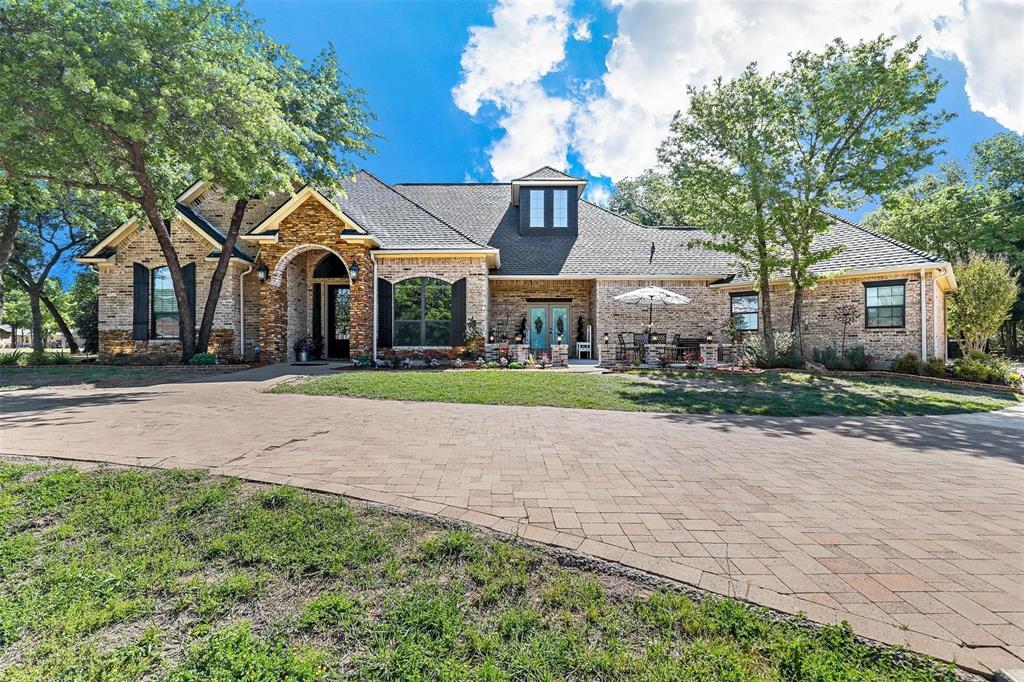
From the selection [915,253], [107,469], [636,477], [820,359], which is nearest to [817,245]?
[915,253]

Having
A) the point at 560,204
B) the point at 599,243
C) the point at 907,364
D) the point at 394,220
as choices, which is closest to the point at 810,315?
the point at 907,364

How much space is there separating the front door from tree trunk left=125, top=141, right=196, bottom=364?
449cm

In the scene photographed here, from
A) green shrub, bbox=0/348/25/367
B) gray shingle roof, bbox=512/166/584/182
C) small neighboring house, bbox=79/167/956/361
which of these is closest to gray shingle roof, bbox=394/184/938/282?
small neighboring house, bbox=79/167/956/361

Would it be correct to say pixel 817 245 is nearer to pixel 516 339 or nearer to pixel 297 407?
pixel 516 339

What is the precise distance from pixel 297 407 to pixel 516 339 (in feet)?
32.7

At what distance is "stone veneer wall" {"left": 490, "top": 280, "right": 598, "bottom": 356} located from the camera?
58.2 ft

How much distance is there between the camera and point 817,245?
16.5 metres

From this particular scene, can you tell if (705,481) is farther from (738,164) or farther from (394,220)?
(394,220)

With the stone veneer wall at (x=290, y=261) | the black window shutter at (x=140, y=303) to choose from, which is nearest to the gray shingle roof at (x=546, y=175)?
the stone veneer wall at (x=290, y=261)

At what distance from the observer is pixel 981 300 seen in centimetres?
1471

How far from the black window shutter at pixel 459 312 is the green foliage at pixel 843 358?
1222 centimetres

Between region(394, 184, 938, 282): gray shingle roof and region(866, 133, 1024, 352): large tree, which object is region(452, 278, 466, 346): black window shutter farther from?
region(866, 133, 1024, 352): large tree

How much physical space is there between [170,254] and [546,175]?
14.8 metres

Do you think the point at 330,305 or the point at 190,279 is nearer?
the point at 190,279
